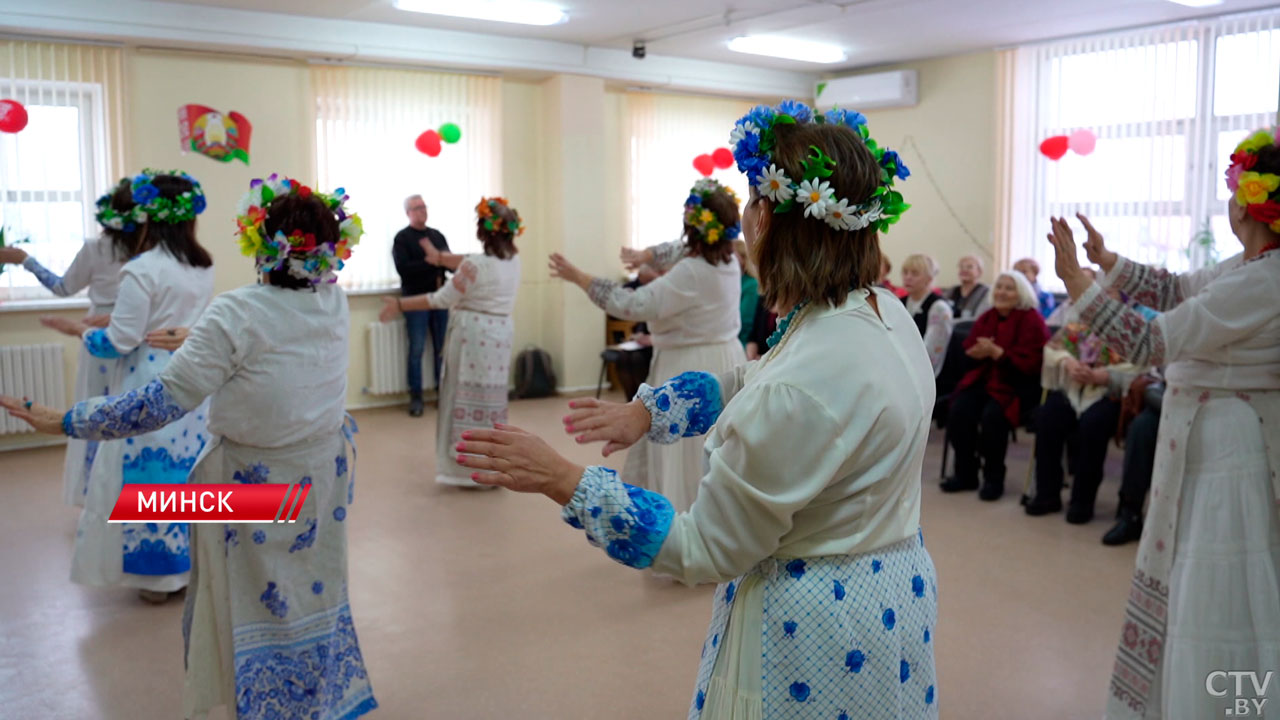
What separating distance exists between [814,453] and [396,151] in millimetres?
7271

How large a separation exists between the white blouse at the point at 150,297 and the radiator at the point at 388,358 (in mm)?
4138

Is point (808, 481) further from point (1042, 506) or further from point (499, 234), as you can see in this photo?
point (499, 234)

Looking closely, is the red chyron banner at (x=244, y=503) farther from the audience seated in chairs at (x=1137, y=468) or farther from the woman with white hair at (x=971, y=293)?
the woman with white hair at (x=971, y=293)

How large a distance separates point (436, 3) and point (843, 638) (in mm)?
6430

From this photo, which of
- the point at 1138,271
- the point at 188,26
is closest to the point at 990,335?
the point at 1138,271

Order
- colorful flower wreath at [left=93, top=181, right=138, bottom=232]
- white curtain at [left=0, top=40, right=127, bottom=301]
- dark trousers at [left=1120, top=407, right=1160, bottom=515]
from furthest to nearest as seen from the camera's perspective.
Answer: white curtain at [left=0, top=40, right=127, bottom=301] < dark trousers at [left=1120, top=407, right=1160, bottom=515] < colorful flower wreath at [left=93, top=181, right=138, bottom=232]

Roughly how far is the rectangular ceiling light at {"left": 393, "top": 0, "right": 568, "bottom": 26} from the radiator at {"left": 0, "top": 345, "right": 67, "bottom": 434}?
3.30m

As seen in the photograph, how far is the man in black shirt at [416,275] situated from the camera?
25.9 feet

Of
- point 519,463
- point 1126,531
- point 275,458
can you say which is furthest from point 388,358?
point 519,463

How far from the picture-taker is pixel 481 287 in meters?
5.62

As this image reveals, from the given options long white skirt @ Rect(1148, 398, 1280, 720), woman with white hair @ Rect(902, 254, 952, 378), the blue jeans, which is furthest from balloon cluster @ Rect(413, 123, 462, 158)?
long white skirt @ Rect(1148, 398, 1280, 720)

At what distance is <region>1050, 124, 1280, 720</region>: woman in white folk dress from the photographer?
2.44 meters

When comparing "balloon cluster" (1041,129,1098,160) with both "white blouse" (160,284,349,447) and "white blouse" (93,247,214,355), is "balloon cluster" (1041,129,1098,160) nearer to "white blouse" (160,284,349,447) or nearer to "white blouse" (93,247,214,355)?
"white blouse" (93,247,214,355)

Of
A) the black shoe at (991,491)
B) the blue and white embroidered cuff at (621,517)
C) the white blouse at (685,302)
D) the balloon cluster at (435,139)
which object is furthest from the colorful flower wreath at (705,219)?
the balloon cluster at (435,139)
